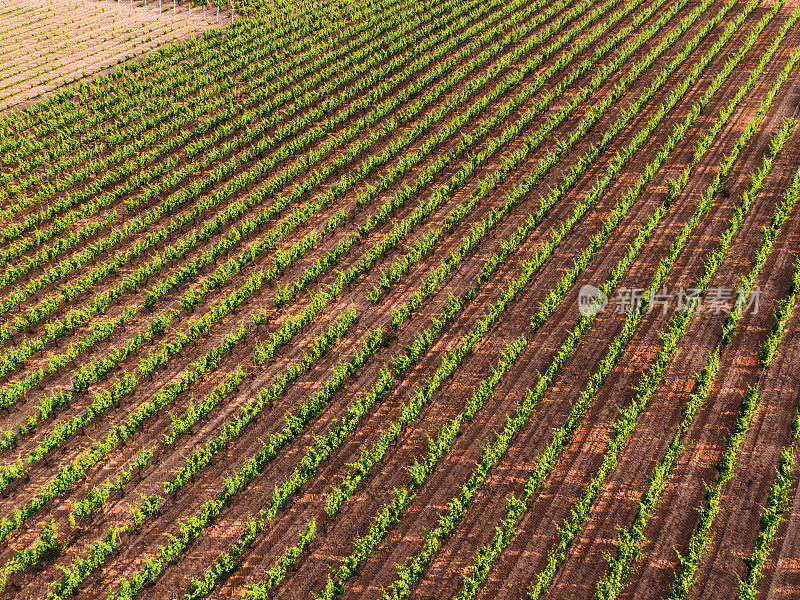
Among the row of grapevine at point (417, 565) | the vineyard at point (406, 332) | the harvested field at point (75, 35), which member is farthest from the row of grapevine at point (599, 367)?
the harvested field at point (75, 35)

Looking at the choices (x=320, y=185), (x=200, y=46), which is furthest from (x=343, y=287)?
(x=200, y=46)

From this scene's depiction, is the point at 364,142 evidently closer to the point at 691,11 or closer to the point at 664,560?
the point at 664,560

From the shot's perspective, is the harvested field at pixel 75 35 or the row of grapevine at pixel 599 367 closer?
the row of grapevine at pixel 599 367

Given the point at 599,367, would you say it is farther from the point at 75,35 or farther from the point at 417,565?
the point at 75,35

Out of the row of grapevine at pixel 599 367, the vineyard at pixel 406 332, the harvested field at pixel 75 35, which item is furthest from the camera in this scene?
the harvested field at pixel 75 35

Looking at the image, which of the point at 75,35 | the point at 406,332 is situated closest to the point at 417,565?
the point at 406,332

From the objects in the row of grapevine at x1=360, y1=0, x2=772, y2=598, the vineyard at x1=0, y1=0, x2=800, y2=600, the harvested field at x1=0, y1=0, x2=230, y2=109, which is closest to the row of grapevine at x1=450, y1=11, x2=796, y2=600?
the vineyard at x1=0, y1=0, x2=800, y2=600

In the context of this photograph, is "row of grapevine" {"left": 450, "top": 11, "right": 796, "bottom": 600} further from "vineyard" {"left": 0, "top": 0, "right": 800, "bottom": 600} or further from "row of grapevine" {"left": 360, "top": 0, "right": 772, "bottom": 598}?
"row of grapevine" {"left": 360, "top": 0, "right": 772, "bottom": 598}

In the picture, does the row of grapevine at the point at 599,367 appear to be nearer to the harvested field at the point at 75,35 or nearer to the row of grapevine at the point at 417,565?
the row of grapevine at the point at 417,565

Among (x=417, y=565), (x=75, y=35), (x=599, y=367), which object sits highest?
(x=75, y=35)
